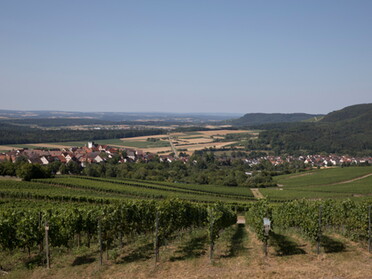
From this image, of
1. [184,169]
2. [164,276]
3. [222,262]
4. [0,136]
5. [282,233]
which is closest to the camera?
[164,276]

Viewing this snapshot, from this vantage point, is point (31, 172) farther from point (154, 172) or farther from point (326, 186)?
point (326, 186)

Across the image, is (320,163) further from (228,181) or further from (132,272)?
(132,272)

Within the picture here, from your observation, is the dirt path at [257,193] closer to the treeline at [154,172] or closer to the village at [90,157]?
the treeline at [154,172]

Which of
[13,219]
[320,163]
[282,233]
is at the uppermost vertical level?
[13,219]

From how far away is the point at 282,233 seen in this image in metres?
26.6

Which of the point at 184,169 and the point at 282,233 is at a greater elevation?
the point at 282,233

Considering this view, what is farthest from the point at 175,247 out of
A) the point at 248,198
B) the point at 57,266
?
the point at 248,198

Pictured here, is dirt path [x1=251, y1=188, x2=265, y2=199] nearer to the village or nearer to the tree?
the village

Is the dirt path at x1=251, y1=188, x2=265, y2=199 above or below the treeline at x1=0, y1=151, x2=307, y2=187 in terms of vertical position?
below

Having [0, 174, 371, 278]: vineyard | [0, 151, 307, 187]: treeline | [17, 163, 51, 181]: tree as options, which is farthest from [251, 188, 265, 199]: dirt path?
[17, 163, 51, 181]: tree

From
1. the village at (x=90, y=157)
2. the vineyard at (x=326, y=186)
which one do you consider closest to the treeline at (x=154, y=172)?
the village at (x=90, y=157)

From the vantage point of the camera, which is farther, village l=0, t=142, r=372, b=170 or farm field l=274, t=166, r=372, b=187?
village l=0, t=142, r=372, b=170

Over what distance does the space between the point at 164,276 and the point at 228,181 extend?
77.4 meters

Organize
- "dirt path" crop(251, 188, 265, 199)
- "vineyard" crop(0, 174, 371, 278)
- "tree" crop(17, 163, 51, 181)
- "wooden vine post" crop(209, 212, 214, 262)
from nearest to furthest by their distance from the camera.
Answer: "vineyard" crop(0, 174, 371, 278) → "wooden vine post" crop(209, 212, 214, 262) → "tree" crop(17, 163, 51, 181) → "dirt path" crop(251, 188, 265, 199)
